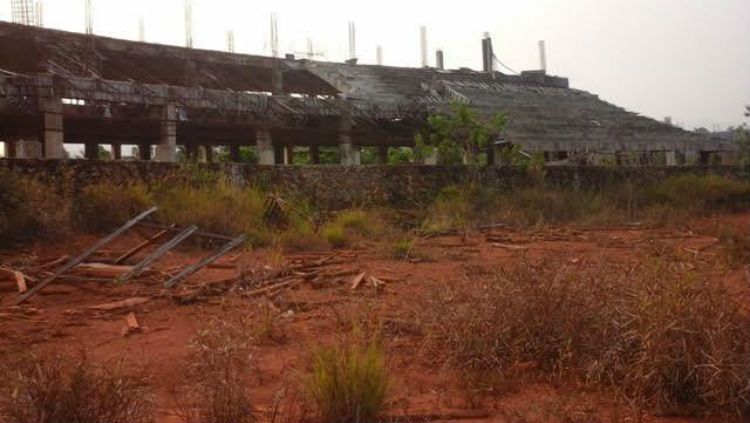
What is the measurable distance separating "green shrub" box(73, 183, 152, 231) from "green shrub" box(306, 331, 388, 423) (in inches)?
347

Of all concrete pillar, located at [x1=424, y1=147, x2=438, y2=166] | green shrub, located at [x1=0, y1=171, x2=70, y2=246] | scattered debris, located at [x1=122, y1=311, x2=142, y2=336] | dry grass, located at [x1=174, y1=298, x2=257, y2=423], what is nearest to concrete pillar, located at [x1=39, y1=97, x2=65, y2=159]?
green shrub, located at [x1=0, y1=171, x2=70, y2=246]

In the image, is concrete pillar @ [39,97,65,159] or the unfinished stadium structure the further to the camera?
the unfinished stadium structure

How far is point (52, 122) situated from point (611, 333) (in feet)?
62.8

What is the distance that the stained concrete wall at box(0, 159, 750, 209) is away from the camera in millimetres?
12188

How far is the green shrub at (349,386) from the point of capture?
3.64 m

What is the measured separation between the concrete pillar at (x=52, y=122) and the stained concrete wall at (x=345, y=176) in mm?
8115

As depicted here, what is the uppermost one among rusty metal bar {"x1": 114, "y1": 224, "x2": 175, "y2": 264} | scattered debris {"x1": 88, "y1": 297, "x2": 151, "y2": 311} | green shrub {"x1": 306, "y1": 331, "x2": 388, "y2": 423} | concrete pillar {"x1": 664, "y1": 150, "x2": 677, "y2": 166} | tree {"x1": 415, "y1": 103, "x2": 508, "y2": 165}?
tree {"x1": 415, "y1": 103, "x2": 508, "y2": 165}

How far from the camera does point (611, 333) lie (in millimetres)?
4438

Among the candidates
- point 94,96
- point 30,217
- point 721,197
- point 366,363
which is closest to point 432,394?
point 366,363

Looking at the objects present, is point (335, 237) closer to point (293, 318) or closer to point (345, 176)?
point (345, 176)

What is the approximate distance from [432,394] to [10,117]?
20612 millimetres

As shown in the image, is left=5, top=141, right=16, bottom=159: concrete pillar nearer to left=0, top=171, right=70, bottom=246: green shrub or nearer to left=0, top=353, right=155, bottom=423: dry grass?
left=0, top=171, right=70, bottom=246: green shrub

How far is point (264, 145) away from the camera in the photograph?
2486cm

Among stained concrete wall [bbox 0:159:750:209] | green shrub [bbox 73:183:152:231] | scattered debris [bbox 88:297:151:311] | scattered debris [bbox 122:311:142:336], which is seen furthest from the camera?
stained concrete wall [bbox 0:159:750:209]
